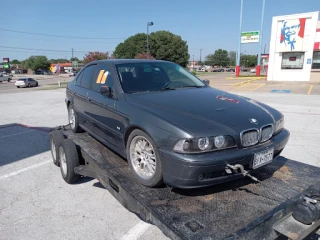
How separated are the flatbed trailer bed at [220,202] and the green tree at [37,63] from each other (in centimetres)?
10730

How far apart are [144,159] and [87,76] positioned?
7.80 feet

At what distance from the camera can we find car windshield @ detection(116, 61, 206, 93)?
136 inches

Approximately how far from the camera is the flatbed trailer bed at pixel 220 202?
2.01 m

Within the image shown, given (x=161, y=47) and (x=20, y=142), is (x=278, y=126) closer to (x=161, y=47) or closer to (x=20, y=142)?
(x=20, y=142)

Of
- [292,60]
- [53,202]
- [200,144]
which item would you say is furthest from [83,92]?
[292,60]

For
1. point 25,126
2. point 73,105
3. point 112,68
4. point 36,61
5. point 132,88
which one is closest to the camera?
point 132,88

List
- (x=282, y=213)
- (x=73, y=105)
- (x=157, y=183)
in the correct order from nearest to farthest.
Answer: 1. (x=282, y=213)
2. (x=157, y=183)
3. (x=73, y=105)

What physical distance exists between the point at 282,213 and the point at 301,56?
27.6 meters

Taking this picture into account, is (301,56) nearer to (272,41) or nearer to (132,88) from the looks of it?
(272,41)

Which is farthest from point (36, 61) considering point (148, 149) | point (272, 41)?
point (148, 149)

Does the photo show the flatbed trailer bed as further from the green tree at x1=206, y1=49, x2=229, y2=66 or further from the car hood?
the green tree at x1=206, y1=49, x2=229, y2=66

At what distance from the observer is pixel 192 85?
390 centimetres

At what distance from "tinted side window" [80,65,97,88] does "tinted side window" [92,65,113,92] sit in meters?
0.22

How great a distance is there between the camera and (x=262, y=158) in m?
2.56
